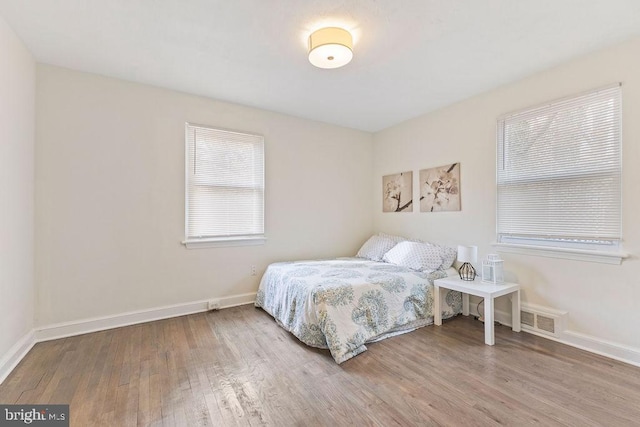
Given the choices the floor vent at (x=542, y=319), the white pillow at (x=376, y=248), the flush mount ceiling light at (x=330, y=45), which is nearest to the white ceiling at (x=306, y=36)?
the flush mount ceiling light at (x=330, y=45)

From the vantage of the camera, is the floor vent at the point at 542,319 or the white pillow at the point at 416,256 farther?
the white pillow at the point at 416,256

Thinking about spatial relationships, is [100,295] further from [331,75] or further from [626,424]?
[626,424]

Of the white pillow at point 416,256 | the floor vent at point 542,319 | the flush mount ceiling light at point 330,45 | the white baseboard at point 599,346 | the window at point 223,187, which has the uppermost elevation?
the flush mount ceiling light at point 330,45

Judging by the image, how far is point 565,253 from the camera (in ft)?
8.29

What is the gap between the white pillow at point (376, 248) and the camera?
388cm

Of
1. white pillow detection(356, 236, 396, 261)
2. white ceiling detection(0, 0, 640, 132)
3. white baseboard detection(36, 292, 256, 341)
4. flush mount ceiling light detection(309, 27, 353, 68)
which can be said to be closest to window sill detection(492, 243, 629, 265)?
A: white pillow detection(356, 236, 396, 261)

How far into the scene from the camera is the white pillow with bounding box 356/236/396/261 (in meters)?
3.88

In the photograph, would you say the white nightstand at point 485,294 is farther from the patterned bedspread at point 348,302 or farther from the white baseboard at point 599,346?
the white baseboard at point 599,346

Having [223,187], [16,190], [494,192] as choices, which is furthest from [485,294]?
[16,190]

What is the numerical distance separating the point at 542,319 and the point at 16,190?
4655 millimetres

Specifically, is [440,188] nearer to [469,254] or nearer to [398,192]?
[398,192]

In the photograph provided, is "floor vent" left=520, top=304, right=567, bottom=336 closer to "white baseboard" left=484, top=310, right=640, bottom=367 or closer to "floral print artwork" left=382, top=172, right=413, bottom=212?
"white baseboard" left=484, top=310, right=640, bottom=367

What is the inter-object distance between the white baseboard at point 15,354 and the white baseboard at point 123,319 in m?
0.12

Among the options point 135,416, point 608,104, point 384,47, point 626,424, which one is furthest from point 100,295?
point 608,104
